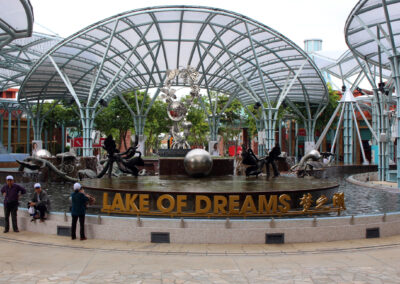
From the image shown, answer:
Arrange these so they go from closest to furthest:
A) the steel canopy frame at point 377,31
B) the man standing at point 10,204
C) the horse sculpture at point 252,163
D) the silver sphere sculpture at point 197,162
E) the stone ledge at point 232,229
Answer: the stone ledge at point 232,229 < the man standing at point 10,204 < the silver sphere sculpture at point 197,162 < the horse sculpture at point 252,163 < the steel canopy frame at point 377,31

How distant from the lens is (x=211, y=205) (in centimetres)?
1327

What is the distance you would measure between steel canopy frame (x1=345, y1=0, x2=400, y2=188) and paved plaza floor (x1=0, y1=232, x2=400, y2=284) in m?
16.0

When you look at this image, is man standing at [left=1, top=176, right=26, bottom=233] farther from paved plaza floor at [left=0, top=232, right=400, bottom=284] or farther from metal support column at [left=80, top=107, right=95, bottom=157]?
metal support column at [left=80, top=107, right=95, bottom=157]

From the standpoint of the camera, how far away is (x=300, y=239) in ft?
37.5

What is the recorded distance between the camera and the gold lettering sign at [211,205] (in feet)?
41.5

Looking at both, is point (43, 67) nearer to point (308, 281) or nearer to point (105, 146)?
Answer: point (105, 146)

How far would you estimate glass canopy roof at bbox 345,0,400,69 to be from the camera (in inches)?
995

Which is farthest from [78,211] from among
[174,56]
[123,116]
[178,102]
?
[123,116]

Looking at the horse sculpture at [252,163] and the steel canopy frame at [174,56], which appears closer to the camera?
the horse sculpture at [252,163]

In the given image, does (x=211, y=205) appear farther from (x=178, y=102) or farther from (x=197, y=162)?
(x=178, y=102)

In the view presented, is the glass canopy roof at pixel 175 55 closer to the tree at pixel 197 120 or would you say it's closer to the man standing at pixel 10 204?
the tree at pixel 197 120

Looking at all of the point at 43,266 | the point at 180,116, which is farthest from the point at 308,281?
the point at 180,116

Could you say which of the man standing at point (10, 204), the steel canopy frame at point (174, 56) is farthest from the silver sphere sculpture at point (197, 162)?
the steel canopy frame at point (174, 56)

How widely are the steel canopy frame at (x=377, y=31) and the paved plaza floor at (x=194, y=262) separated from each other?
16.0 meters
